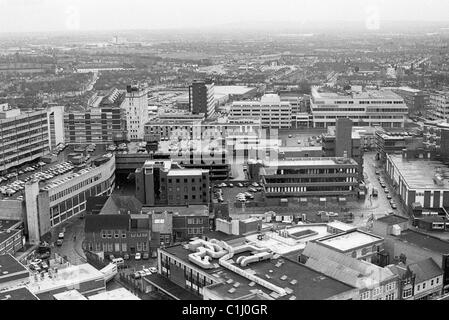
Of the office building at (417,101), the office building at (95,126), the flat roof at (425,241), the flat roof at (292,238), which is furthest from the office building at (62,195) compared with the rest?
the office building at (417,101)

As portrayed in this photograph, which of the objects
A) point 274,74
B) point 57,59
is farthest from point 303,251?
point 274,74

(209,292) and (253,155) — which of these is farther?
(253,155)

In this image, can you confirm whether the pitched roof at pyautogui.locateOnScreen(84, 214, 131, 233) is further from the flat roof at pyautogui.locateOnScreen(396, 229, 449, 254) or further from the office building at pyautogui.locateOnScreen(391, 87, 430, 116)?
the office building at pyautogui.locateOnScreen(391, 87, 430, 116)

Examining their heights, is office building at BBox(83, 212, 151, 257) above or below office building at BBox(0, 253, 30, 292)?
below

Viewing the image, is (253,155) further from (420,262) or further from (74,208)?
(420,262)

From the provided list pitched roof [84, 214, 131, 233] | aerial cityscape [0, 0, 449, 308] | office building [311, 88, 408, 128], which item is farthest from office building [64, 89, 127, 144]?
pitched roof [84, 214, 131, 233]
